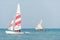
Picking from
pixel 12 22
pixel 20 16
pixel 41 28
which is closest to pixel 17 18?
→ pixel 20 16

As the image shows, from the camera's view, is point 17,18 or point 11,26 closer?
point 17,18

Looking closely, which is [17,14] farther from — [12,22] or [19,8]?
[12,22]

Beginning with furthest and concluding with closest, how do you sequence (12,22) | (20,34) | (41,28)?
1. (41,28)
2. (12,22)
3. (20,34)

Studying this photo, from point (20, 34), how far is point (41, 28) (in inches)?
3469

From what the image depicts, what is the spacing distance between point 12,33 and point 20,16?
17.4ft

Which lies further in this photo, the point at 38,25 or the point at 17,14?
the point at 38,25

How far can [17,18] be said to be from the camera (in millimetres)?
100125

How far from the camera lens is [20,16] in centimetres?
10006

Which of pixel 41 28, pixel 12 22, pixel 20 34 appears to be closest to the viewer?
pixel 20 34

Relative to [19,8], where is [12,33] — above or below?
below

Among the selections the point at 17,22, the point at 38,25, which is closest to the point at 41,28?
the point at 38,25

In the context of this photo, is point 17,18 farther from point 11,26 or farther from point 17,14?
point 11,26

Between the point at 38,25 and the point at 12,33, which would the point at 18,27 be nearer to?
the point at 12,33

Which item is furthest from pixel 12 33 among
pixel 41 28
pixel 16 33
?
pixel 41 28
